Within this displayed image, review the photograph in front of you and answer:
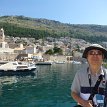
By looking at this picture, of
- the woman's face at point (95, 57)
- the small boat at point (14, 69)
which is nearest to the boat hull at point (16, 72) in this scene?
the small boat at point (14, 69)

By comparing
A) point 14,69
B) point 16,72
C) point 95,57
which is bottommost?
point 16,72

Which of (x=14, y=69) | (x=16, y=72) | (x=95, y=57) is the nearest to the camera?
(x=95, y=57)

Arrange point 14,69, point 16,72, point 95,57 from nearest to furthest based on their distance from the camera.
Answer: point 95,57 < point 16,72 < point 14,69

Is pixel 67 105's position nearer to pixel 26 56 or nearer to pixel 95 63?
pixel 95 63

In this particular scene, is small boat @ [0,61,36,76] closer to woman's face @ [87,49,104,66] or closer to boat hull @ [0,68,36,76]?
boat hull @ [0,68,36,76]

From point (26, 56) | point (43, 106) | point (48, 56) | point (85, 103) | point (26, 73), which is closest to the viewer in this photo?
point (85, 103)

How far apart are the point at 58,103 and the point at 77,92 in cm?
2001

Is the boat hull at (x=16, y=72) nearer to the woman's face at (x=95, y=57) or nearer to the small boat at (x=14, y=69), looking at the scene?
the small boat at (x=14, y=69)

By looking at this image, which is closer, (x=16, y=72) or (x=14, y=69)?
(x=16, y=72)

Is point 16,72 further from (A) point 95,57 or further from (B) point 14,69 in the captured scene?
(A) point 95,57

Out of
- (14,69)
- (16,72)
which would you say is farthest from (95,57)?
(14,69)

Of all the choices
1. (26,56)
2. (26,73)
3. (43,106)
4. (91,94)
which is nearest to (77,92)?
(91,94)

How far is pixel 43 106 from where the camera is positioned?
74.2ft

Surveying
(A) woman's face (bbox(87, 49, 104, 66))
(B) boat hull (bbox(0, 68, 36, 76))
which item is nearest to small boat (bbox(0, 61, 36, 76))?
(B) boat hull (bbox(0, 68, 36, 76))
